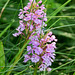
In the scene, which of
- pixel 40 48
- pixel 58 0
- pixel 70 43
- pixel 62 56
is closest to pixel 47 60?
pixel 40 48

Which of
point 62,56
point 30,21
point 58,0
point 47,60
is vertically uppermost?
point 58,0

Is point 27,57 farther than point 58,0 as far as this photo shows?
No

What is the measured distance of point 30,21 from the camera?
68 centimetres

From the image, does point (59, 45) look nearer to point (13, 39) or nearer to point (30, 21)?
point (13, 39)

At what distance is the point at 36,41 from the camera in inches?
23.8

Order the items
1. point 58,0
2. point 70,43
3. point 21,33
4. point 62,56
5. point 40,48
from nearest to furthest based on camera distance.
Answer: point 40,48 → point 21,33 → point 62,56 → point 70,43 → point 58,0

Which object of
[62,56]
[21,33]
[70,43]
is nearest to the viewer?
[21,33]

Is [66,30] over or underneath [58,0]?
underneath

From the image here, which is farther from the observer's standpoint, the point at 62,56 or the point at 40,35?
the point at 62,56

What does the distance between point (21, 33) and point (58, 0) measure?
81 centimetres

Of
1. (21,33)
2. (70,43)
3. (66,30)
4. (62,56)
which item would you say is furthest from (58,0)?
(21,33)

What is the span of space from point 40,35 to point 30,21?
9cm

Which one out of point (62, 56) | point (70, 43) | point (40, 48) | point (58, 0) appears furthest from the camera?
point (58, 0)

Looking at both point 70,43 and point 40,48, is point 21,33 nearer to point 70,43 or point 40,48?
point 40,48
